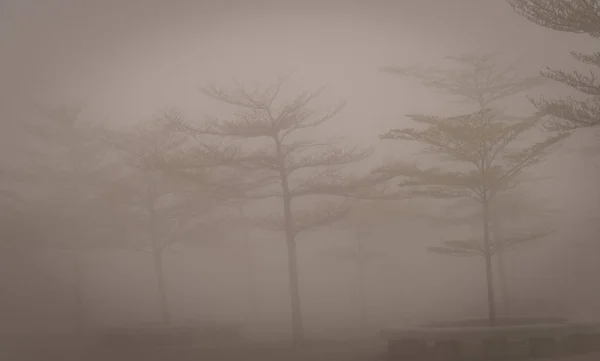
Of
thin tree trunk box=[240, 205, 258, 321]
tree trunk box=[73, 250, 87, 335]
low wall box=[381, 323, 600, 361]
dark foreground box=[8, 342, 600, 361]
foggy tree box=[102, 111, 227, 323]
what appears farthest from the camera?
thin tree trunk box=[240, 205, 258, 321]

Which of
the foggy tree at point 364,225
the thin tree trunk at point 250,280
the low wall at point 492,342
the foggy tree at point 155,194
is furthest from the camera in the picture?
the foggy tree at point 364,225

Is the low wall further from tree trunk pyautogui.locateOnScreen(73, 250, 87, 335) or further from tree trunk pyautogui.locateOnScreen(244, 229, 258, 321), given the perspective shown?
tree trunk pyautogui.locateOnScreen(73, 250, 87, 335)

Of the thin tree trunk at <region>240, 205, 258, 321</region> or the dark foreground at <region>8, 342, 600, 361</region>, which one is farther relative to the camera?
the thin tree trunk at <region>240, 205, 258, 321</region>

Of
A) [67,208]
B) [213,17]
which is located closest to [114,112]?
[67,208]

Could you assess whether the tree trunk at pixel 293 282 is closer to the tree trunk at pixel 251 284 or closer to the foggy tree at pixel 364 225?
the tree trunk at pixel 251 284

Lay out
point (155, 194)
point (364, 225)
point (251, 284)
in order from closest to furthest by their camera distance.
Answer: point (155, 194) < point (251, 284) < point (364, 225)

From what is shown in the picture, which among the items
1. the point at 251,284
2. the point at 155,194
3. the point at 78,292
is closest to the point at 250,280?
the point at 251,284

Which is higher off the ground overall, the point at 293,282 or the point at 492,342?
the point at 293,282

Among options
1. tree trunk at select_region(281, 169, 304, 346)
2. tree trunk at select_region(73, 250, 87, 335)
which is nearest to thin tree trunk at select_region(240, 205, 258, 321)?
tree trunk at select_region(281, 169, 304, 346)

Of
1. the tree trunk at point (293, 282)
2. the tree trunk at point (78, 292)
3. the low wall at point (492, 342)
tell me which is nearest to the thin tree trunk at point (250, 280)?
the tree trunk at point (293, 282)

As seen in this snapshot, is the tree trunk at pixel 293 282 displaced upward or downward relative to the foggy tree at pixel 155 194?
downward

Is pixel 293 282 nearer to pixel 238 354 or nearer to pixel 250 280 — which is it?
pixel 238 354

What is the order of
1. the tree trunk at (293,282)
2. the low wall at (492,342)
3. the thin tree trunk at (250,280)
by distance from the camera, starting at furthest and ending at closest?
the thin tree trunk at (250,280)
the tree trunk at (293,282)
the low wall at (492,342)

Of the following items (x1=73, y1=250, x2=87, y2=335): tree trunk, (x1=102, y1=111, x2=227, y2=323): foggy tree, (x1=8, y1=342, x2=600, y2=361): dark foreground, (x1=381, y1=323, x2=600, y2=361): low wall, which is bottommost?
(x1=8, y1=342, x2=600, y2=361): dark foreground
